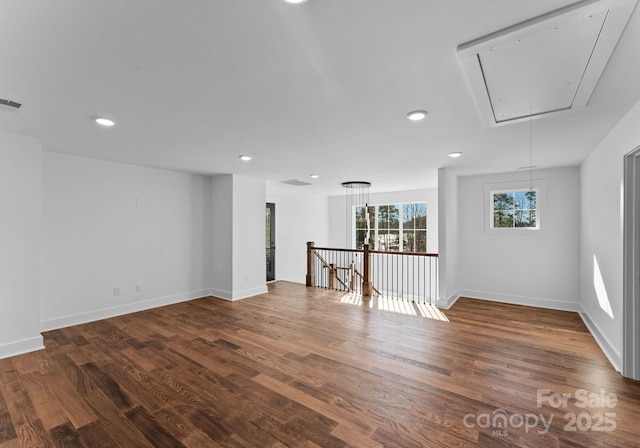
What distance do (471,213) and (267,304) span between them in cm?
417

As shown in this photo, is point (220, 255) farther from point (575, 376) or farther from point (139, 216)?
point (575, 376)

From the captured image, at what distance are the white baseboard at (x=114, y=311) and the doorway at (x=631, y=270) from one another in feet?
19.4

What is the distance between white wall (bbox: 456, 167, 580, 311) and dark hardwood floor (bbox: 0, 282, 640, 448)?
1.00 metres

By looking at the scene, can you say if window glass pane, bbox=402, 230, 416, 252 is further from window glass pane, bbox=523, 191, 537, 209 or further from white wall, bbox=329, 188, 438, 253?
window glass pane, bbox=523, 191, 537, 209

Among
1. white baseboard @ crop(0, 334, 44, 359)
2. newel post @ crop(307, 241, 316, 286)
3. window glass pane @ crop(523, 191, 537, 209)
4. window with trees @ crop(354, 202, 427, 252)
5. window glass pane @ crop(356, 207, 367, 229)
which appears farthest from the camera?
window glass pane @ crop(356, 207, 367, 229)

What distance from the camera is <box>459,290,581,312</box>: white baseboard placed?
4.80 metres

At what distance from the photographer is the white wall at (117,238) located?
3885 mm

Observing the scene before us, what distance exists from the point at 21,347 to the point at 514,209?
23.6ft

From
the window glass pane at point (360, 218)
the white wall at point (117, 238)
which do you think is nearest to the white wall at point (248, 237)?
the white wall at point (117, 238)

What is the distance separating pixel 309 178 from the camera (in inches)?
230

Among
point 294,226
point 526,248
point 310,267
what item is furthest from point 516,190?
point 294,226

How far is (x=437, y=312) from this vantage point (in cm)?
464

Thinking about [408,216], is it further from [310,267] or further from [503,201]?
[310,267]

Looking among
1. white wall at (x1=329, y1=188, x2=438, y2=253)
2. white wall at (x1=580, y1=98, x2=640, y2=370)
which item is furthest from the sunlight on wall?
white wall at (x1=329, y1=188, x2=438, y2=253)
